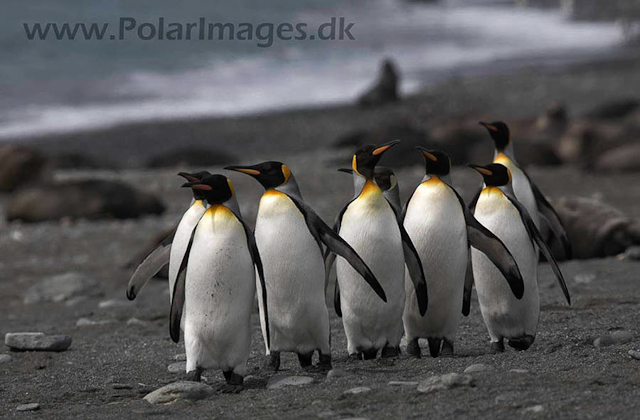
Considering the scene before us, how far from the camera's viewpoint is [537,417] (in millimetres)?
3771

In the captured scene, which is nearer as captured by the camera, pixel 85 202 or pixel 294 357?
pixel 294 357

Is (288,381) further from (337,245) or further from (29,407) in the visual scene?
(29,407)

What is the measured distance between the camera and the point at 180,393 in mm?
4512

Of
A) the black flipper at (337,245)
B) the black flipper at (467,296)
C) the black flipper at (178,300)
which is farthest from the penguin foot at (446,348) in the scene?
the black flipper at (178,300)

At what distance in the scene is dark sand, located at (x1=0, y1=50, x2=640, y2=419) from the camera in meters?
4.09

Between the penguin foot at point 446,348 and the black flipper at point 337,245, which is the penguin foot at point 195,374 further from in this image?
the penguin foot at point 446,348

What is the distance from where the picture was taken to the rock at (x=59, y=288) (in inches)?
327

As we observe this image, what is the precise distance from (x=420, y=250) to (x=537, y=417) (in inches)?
70.1

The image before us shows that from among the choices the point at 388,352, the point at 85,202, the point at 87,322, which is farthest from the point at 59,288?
the point at 388,352

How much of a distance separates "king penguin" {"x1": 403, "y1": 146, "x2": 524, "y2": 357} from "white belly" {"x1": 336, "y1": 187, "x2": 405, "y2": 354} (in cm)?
19

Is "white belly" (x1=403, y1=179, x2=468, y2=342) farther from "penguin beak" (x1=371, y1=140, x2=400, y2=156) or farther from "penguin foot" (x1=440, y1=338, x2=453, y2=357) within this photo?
"penguin beak" (x1=371, y1=140, x2=400, y2=156)

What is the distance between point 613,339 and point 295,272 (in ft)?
4.74

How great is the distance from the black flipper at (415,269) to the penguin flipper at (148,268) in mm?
1134

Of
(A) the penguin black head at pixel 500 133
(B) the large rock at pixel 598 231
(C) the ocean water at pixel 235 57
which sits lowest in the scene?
(B) the large rock at pixel 598 231
